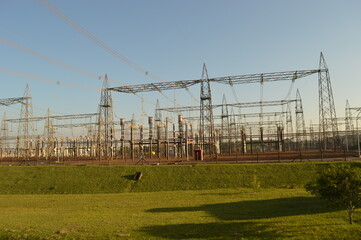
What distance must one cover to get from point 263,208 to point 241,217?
2.45m

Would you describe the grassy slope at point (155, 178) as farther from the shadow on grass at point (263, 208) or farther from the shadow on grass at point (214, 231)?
the shadow on grass at point (214, 231)

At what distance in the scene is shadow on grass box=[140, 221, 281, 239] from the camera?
11.4 m

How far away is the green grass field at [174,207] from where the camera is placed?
12078 millimetres

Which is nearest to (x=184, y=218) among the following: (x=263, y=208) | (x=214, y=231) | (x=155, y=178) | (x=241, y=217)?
(x=241, y=217)

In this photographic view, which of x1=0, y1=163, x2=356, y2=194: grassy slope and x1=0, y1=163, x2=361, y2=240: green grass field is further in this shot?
x1=0, y1=163, x2=356, y2=194: grassy slope

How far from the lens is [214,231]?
1224 cm

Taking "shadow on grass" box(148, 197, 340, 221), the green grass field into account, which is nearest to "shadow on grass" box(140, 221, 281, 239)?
the green grass field

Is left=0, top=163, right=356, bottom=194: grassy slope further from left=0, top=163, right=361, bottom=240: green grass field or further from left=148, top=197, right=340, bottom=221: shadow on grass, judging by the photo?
left=148, top=197, right=340, bottom=221: shadow on grass

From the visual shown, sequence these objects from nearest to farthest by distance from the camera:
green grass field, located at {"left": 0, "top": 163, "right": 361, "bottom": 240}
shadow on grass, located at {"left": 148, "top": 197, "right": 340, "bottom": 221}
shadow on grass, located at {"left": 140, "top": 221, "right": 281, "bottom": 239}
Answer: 1. shadow on grass, located at {"left": 140, "top": 221, "right": 281, "bottom": 239}
2. green grass field, located at {"left": 0, "top": 163, "right": 361, "bottom": 240}
3. shadow on grass, located at {"left": 148, "top": 197, "right": 340, "bottom": 221}

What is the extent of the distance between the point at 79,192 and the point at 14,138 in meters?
53.4

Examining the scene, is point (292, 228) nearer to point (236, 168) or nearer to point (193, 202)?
point (193, 202)

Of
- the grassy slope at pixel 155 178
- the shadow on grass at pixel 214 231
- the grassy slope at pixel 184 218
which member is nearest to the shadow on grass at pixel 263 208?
the grassy slope at pixel 184 218

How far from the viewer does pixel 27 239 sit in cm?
1192

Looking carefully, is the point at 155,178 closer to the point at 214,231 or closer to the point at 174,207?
the point at 174,207
